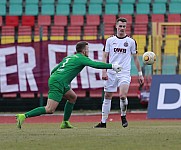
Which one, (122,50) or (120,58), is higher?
(122,50)

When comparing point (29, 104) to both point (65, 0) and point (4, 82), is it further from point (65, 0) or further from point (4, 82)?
point (65, 0)

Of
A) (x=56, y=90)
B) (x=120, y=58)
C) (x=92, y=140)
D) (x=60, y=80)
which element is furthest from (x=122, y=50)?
(x=92, y=140)

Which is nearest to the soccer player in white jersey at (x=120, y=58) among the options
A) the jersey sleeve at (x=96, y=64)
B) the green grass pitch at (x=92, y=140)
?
the jersey sleeve at (x=96, y=64)

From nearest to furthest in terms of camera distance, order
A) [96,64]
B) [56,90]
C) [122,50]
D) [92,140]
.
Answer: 1. [92,140]
2. [96,64]
3. [56,90]
4. [122,50]

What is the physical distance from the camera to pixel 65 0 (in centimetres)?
2781

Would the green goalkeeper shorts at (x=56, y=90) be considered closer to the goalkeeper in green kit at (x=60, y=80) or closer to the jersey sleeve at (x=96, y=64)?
the goalkeeper in green kit at (x=60, y=80)

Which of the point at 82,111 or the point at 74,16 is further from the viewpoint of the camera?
the point at 74,16

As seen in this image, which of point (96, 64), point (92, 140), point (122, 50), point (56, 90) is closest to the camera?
point (92, 140)

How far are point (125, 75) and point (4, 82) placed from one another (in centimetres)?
897

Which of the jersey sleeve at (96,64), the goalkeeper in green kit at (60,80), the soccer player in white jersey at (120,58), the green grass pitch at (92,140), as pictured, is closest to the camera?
the green grass pitch at (92,140)

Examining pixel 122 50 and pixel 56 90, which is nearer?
pixel 56 90

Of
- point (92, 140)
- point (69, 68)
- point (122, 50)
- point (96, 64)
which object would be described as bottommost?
point (92, 140)

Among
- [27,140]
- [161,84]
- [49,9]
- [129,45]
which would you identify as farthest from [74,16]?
[27,140]

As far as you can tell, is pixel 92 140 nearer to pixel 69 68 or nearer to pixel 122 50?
pixel 69 68
